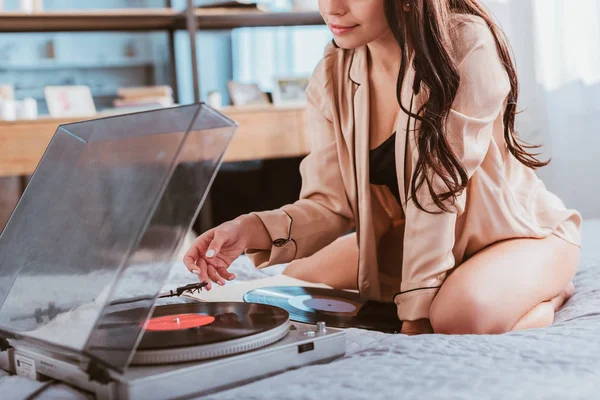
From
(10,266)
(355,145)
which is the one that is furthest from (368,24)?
(10,266)

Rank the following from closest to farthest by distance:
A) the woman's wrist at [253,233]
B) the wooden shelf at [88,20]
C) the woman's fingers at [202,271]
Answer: the woman's fingers at [202,271] < the woman's wrist at [253,233] < the wooden shelf at [88,20]

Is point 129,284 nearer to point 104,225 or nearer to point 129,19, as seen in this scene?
point 104,225

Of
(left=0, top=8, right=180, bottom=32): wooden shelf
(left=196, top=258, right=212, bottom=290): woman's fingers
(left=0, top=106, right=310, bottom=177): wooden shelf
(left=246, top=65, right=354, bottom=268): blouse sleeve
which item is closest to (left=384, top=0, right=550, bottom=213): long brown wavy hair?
(left=246, top=65, right=354, bottom=268): blouse sleeve

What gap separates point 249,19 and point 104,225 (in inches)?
100

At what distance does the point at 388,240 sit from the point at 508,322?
1.09ft

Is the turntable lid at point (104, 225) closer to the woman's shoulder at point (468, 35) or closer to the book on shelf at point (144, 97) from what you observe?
the woman's shoulder at point (468, 35)

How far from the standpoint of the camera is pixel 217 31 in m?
3.36

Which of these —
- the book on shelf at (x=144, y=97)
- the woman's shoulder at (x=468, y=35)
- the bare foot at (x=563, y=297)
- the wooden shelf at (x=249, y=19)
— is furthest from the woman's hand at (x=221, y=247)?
the wooden shelf at (x=249, y=19)

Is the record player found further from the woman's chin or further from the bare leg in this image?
the bare leg

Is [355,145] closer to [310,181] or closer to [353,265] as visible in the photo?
[310,181]

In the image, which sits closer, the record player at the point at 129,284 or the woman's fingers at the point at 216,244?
the record player at the point at 129,284

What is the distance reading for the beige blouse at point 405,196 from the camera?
45.3 inches

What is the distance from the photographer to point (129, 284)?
73cm

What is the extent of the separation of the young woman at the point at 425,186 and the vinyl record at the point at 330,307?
0.13ft
